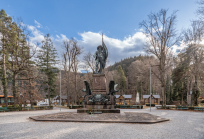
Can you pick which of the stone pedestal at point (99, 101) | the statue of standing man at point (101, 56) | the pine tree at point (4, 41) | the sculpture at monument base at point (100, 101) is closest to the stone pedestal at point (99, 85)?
the stone pedestal at point (99, 101)

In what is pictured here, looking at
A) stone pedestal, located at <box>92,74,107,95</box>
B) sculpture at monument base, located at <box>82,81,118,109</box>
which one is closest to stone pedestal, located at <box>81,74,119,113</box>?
sculpture at monument base, located at <box>82,81,118,109</box>

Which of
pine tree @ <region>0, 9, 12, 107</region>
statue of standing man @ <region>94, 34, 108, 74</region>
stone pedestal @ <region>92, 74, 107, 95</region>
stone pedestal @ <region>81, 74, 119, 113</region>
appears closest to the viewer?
stone pedestal @ <region>81, 74, 119, 113</region>

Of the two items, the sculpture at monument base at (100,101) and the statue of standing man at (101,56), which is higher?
the statue of standing man at (101,56)

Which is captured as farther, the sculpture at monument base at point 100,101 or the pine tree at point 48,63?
the pine tree at point 48,63

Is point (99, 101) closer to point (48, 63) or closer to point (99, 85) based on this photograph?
point (99, 85)

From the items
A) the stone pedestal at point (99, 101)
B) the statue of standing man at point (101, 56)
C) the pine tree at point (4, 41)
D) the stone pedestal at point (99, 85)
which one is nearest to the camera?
the stone pedestal at point (99, 101)

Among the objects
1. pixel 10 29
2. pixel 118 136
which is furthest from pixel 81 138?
pixel 10 29

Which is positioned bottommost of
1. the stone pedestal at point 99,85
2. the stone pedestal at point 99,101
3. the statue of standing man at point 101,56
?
the stone pedestal at point 99,101

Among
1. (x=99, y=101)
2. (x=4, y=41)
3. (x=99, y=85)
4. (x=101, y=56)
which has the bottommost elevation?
(x=99, y=101)

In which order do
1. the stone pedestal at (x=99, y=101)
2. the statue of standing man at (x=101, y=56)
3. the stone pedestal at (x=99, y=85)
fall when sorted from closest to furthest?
the stone pedestal at (x=99, y=101)
the stone pedestal at (x=99, y=85)
the statue of standing man at (x=101, y=56)

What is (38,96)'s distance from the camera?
2528 centimetres

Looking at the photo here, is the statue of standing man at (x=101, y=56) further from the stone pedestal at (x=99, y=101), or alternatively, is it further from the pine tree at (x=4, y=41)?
the pine tree at (x=4, y=41)

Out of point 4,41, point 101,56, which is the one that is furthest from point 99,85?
point 4,41

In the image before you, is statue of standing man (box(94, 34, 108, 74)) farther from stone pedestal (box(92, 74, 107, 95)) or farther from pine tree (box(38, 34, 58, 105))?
pine tree (box(38, 34, 58, 105))
